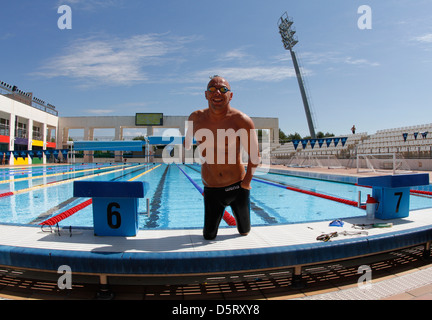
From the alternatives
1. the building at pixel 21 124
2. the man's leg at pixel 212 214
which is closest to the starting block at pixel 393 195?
the man's leg at pixel 212 214

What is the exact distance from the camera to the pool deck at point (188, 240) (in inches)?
82.7

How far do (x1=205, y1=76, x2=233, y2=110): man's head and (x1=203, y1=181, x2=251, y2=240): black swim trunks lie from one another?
723 millimetres

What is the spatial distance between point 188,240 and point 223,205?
0.43 meters

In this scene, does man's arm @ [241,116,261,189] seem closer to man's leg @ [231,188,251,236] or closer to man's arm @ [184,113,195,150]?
man's leg @ [231,188,251,236]

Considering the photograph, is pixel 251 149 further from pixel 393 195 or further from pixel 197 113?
pixel 393 195

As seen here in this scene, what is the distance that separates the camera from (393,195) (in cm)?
316

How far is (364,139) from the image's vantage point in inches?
919

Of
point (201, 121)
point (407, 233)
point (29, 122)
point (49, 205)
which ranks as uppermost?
point (29, 122)

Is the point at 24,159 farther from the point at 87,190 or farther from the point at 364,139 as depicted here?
the point at 364,139

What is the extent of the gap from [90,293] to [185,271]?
27.8 inches

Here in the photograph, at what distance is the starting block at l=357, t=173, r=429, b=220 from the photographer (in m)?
3.06

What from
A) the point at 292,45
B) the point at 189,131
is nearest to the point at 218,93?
the point at 189,131

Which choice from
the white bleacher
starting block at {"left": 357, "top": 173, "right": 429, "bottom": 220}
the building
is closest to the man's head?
starting block at {"left": 357, "top": 173, "right": 429, "bottom": 220}

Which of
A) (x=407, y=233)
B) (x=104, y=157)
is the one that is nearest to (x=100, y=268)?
(x=407, y=233)
